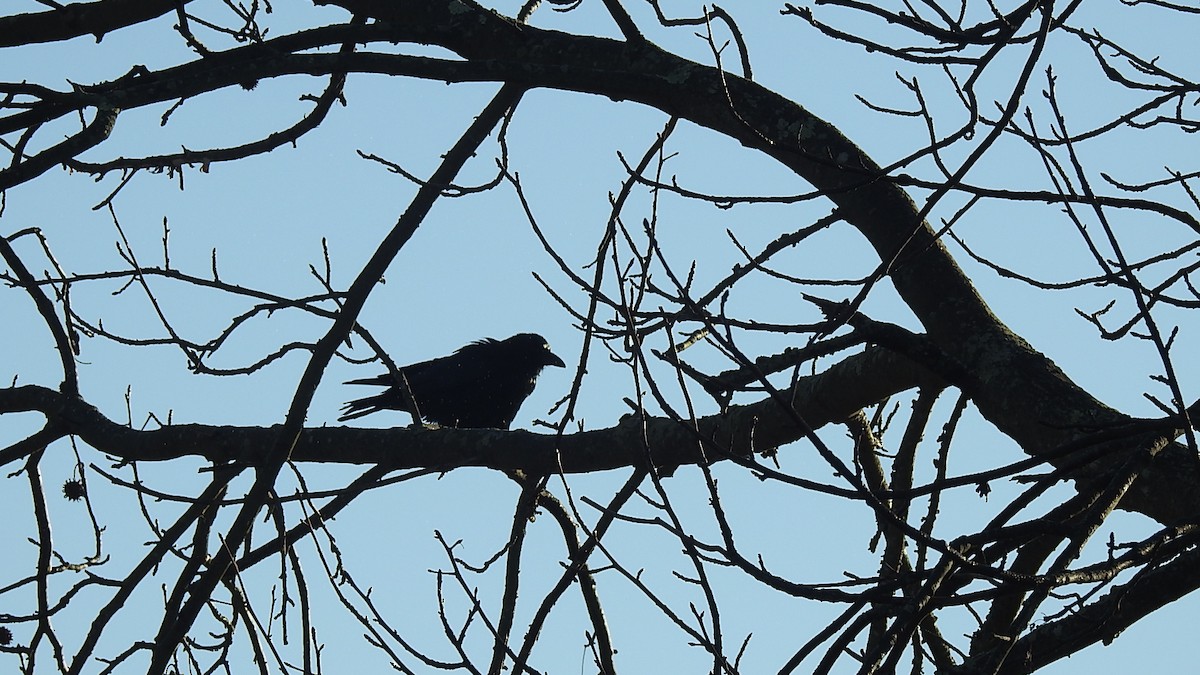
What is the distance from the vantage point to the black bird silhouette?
8.38m

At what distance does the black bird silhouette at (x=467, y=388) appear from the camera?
8383 mm

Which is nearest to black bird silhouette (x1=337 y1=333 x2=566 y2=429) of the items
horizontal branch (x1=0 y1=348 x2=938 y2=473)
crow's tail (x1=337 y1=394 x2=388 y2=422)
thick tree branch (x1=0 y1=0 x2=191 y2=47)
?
crow's tail (x1=337 y1=394 x2=388 y2=422)

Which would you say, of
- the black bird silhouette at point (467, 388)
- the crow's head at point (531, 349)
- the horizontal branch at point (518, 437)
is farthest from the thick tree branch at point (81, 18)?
the crow's head at point (531, 349)

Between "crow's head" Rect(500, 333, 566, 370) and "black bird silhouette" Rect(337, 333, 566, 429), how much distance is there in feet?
0.03

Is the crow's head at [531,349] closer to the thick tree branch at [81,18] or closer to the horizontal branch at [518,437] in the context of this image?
the horizontal branch at [518,437]

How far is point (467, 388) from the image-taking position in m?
8.50

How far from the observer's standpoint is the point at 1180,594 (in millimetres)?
2416

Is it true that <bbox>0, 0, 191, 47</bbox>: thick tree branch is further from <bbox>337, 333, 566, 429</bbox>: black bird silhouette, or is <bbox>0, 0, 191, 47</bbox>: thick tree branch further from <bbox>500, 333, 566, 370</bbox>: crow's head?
<bbox>500, 333, 566, 370</bbox>: crow's head

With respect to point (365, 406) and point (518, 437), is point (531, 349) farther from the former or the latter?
point (518, 437)

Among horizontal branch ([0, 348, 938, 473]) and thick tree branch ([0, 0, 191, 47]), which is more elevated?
thick tree branch ([0, 0, 191, 47])

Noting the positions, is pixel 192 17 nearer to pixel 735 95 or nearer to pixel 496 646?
pixel 735 95

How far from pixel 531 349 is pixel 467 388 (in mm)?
803

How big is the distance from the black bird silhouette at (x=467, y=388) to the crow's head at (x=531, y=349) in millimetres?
10

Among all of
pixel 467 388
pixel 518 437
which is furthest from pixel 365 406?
pixel 518 437
